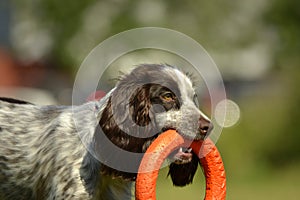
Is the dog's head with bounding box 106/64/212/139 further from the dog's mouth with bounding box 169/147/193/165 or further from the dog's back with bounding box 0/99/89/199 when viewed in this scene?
the dog's back with bounding box 0/99/89/199

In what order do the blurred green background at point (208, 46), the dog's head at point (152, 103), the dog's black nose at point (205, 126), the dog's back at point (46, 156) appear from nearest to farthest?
1. the dog's black nose at point (205, 126)
2. the dog's head at point (152, 103)
3. the dog's back at point (46, 156)
4. the blurred green background at point (208, 46)

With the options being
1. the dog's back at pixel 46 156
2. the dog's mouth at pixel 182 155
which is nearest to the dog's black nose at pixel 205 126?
the dog's mouth at pixel 182 155

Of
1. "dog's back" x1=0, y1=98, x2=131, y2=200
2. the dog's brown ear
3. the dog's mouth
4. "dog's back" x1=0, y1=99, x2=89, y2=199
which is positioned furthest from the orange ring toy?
"dog's back" x1=0, y1=99, x2=89, y2=199

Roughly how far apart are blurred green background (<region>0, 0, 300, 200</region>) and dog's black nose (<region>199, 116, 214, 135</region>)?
8537 millimetres

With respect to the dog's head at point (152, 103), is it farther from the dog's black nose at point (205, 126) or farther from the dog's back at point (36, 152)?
the dog's back at point (36, 152)

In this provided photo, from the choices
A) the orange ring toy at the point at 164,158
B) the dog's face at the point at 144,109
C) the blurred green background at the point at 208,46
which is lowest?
the orange ring toy at the point at 164,158

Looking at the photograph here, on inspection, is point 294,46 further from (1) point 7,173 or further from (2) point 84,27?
(1) point 7,173

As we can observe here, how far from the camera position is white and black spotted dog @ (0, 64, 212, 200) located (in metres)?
7.26

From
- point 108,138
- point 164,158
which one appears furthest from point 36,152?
point 164,158

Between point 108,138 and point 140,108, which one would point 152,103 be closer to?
point 140,108

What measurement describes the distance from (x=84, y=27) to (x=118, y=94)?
24.7 meters

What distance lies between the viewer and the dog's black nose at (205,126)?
7.09 meters

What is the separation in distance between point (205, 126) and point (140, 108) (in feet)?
1.59

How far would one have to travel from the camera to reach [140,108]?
23.9 ft
